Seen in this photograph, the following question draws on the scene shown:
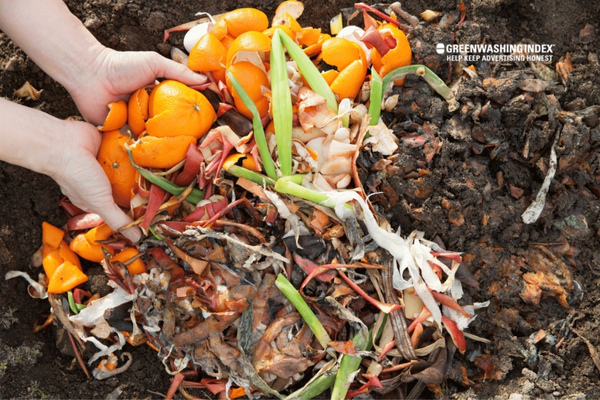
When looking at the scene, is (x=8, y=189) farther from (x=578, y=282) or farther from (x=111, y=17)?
(x=578, y=282)

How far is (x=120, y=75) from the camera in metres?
2.08

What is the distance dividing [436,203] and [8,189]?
1.84 m

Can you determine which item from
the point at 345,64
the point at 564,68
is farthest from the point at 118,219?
the point at 564,68

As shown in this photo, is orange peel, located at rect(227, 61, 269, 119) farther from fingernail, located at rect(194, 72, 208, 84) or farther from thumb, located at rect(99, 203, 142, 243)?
thumb, located at rect(99, 203, 142, 243)

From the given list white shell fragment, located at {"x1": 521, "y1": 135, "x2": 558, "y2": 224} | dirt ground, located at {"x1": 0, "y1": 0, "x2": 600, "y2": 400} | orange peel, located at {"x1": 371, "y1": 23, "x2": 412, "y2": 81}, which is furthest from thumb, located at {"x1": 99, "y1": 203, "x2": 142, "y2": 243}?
white shell fragment, located at {"x1": 521, "y1": 135, "x2": 558, "y2": 224}

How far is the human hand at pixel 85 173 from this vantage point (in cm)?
196

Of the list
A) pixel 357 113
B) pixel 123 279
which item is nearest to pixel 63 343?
pixel 123 279

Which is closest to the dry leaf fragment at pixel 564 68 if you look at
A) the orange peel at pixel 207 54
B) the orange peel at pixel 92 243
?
the orange peel at pixel 207 54

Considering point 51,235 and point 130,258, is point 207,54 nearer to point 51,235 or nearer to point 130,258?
point 130,258

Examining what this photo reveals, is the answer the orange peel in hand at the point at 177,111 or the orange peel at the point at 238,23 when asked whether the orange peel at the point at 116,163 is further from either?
the orange peel at the point at 238,23

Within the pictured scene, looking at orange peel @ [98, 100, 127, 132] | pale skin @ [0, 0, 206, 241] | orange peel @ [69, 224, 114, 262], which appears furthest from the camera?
orange peel @ [69, 224, 114, 262]

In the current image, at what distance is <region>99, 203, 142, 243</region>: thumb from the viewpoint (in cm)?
203

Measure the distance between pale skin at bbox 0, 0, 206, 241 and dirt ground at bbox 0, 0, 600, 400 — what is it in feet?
0.75

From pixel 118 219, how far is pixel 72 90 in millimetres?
573
